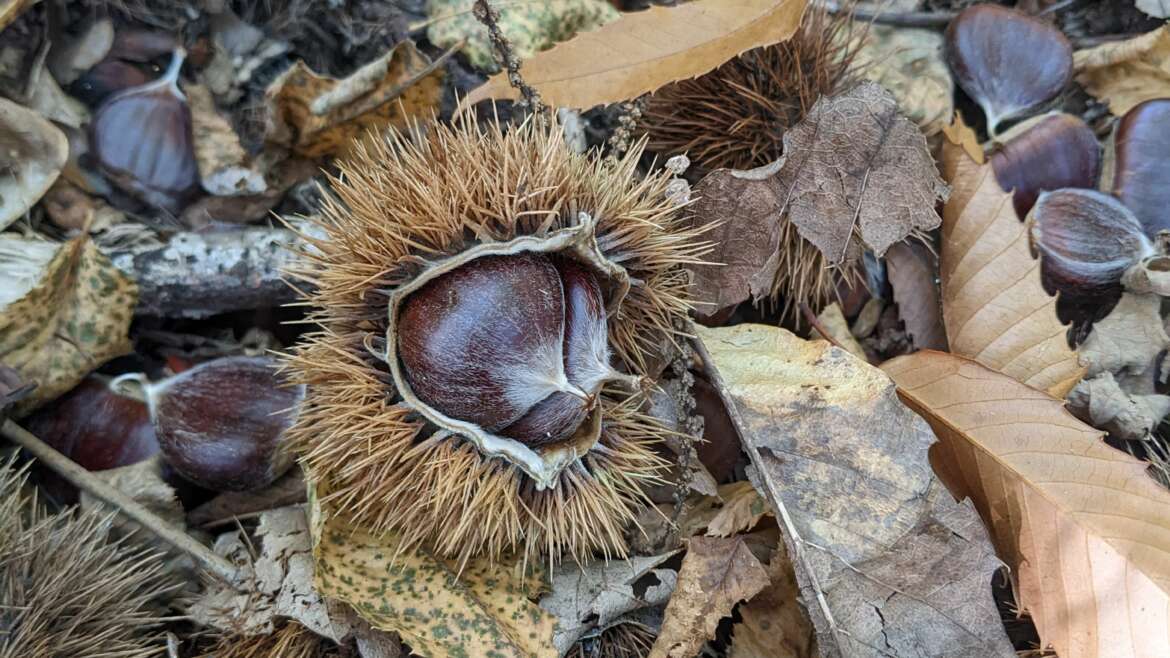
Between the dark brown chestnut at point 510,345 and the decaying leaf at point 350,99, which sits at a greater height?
the decaying leaf at point 350,99

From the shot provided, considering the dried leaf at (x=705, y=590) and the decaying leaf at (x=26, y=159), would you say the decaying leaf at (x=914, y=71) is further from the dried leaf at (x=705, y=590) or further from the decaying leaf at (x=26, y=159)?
the decaying leaf at (x=26, y=159)

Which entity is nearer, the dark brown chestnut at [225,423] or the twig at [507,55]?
the twig at [507,55]

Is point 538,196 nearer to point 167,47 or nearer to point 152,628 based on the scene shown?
point 152,628

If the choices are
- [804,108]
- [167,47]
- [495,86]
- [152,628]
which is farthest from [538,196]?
[167,47]

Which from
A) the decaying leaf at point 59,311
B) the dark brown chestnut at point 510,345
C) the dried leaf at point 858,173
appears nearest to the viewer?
the dark brown chestnut at point 510,345

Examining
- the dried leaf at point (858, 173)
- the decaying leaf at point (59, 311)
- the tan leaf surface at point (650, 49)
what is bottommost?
the decaying leaf at point (59, 311)

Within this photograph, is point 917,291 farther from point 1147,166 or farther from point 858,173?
point 1147,166

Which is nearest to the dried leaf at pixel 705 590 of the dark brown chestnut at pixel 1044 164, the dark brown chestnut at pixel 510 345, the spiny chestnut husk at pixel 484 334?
the spiny chestnut husk at pixel 484 334
